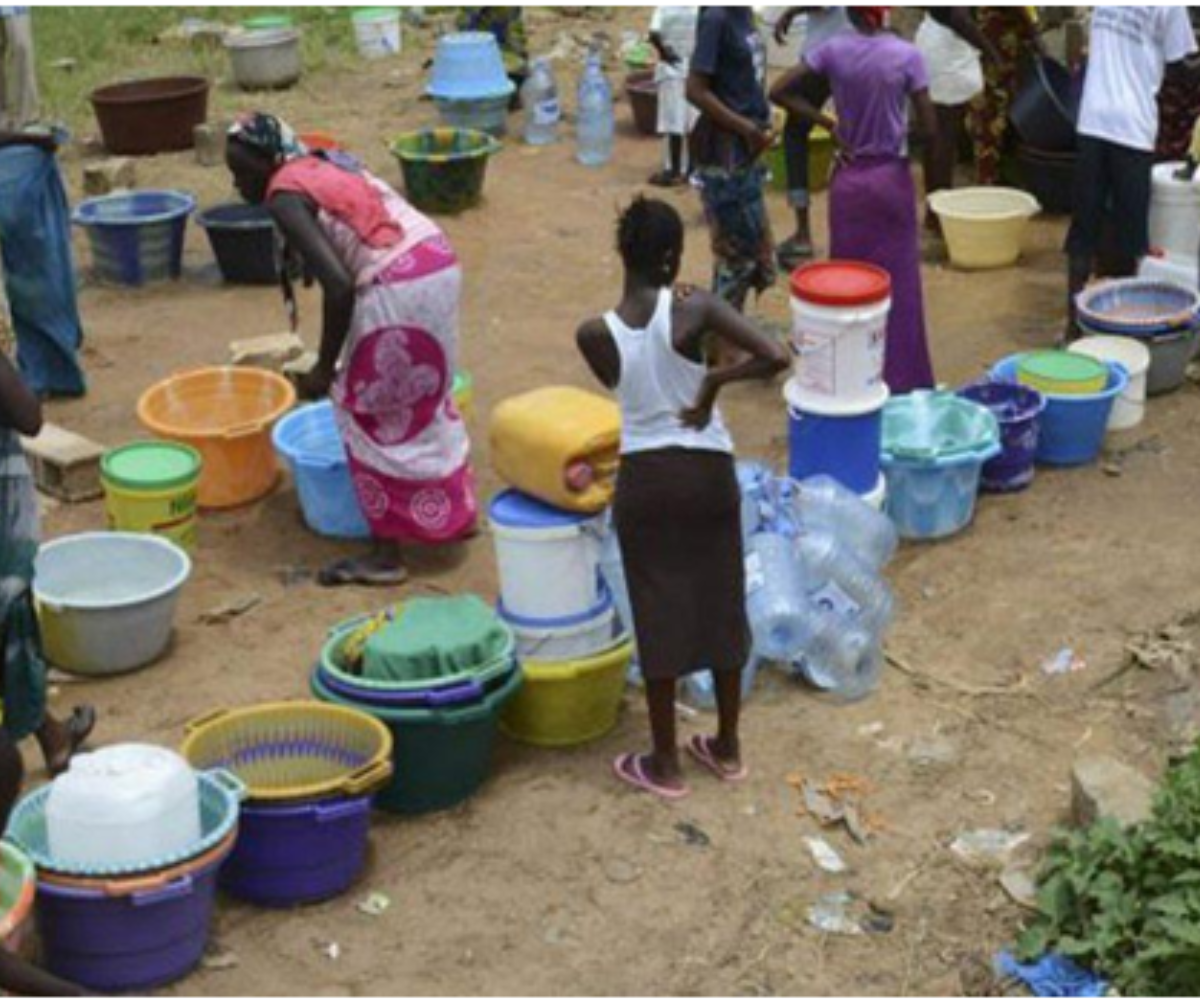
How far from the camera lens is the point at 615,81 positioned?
13547mm

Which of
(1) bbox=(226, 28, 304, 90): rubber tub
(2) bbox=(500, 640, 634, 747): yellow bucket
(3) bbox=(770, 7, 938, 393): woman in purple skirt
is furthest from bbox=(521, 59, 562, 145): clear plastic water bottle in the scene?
(2) bbox=(500, 640, 634, 747): yellow bucket

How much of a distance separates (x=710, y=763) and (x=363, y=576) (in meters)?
1.66

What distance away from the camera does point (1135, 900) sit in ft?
14.9

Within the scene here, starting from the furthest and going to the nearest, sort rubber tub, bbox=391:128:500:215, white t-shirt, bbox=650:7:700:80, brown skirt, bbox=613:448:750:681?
1. white t-shirt, bbox=650:7:700:80
2. rubber tub, bbox=391:128:500:215
3. brown skirt, bbox=613:448:750:681

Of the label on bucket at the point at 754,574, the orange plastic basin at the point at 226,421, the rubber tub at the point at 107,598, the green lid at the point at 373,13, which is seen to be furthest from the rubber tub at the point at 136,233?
the green lid at the point at 373,13

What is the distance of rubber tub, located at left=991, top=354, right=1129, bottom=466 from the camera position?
23.9 feet

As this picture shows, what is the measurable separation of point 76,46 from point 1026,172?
7.67m

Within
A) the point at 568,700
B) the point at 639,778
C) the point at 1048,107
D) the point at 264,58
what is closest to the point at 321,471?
the point at 568,700

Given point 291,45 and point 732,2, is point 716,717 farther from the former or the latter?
point 291,45

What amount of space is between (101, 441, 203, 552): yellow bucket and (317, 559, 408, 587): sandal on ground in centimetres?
52

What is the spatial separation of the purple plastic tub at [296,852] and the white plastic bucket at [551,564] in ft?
2.81

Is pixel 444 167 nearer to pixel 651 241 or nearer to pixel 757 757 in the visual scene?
pixel 757 757

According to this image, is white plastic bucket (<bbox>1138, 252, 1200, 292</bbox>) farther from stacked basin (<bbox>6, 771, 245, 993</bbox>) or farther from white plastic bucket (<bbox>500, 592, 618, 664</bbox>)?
stacked basin (<bbox>6, 771, 245, 993</bbox>)

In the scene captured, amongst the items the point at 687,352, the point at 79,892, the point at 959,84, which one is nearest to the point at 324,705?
the point at 79,892
